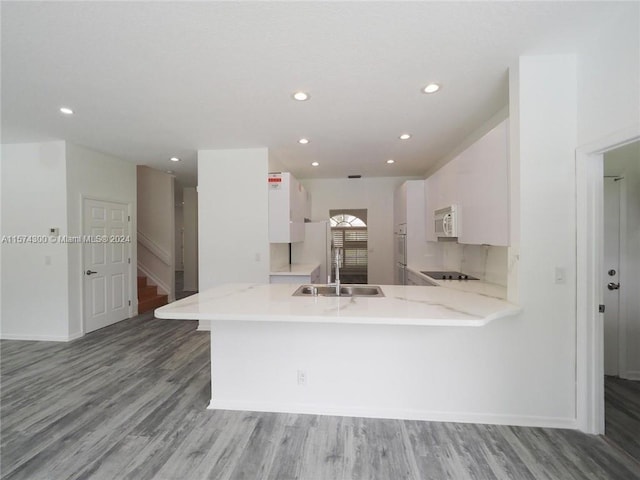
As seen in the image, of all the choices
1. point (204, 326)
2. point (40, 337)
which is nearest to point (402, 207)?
point (204, 326)

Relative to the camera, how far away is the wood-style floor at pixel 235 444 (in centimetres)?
154

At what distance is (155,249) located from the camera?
5602 mm

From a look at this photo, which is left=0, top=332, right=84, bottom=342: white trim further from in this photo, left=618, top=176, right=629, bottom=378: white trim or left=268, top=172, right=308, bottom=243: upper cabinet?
left=618, top=176, right=629, bottom=378: white trim

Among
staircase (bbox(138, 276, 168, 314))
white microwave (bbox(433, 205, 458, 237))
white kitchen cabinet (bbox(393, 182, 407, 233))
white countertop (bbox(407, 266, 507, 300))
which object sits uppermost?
white kitchen cabinet (bbox(393, 182, 407, 233))

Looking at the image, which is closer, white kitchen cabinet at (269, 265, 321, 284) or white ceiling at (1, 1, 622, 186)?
white ceiling at (1, 1, 622, 186)

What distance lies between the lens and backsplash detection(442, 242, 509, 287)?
2713 mm

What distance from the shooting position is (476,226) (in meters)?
2.42

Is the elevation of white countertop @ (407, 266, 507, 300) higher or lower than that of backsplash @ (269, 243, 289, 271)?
lower

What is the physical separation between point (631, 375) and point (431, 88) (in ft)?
10.3

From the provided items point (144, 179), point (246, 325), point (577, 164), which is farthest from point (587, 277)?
point (144, 179)

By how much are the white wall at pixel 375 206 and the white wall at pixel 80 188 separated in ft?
11.3

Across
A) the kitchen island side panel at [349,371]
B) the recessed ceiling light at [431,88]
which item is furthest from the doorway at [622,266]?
the recessed ceiling light at [431,88]

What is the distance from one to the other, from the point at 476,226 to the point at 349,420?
1.94 m

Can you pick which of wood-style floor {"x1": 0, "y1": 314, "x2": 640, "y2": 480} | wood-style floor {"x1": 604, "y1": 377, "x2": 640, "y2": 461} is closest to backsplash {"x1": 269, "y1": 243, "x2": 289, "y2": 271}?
wood-style floor {"x1": 0, "y1": 314, "x2": 640, "y2": 480}
